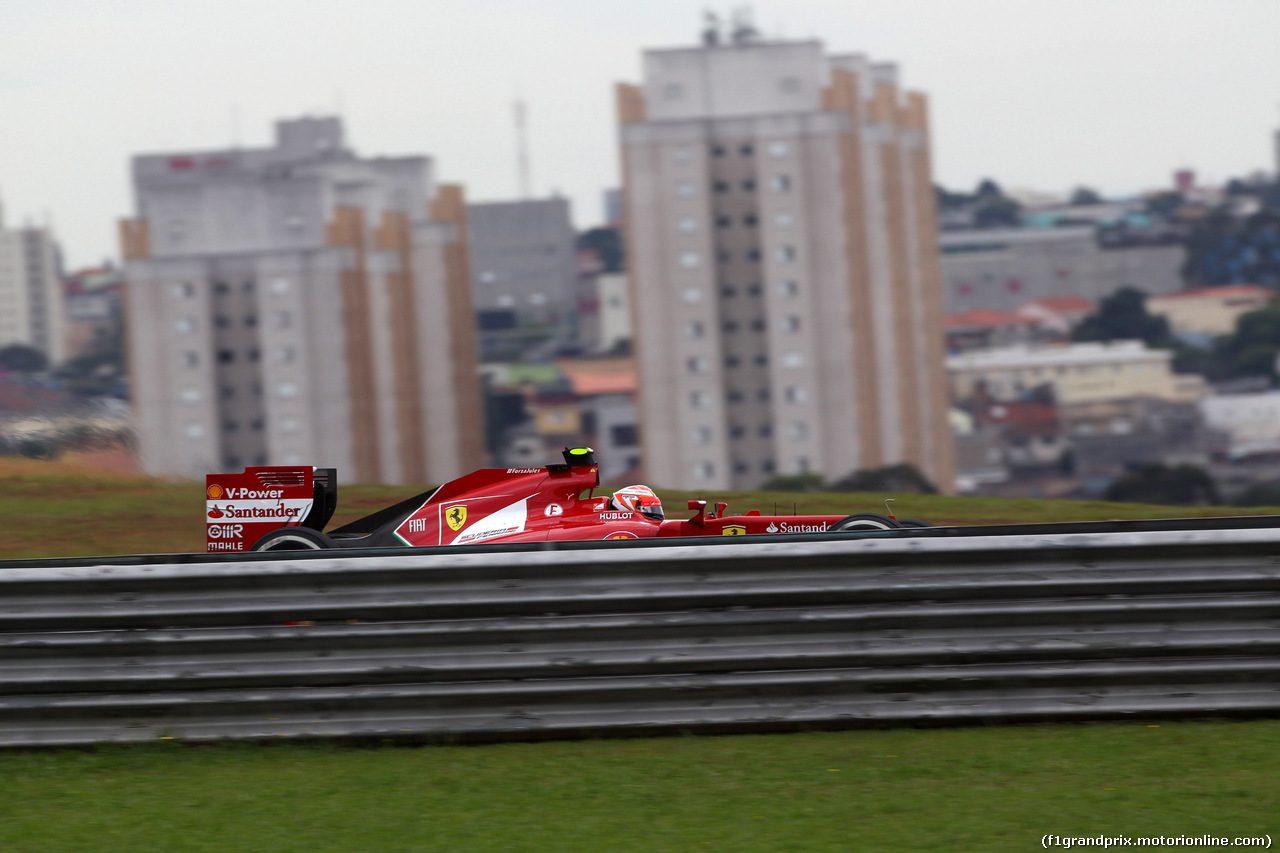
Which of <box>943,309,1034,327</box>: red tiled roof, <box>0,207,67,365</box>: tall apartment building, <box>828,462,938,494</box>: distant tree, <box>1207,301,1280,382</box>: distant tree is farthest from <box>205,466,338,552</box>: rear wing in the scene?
<box>0,207,67,365</box>: tall apartment building

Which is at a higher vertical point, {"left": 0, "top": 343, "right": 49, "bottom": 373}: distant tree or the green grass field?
{"left": 0, "top": 343, "right": 49, "bottom": 373}: distant tree

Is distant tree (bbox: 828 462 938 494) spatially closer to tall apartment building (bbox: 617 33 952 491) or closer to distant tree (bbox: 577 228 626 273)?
tall apartment building (bbox: 617 33 952 491)

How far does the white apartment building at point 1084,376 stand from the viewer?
133125mm

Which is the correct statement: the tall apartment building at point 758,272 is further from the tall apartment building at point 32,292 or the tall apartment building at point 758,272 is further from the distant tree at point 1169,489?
the tall apartment building at point 32,292

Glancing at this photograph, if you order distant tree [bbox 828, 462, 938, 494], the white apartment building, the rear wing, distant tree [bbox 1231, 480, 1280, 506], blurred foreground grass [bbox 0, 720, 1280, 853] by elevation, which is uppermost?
the white apartment building

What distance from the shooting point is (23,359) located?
490 feet

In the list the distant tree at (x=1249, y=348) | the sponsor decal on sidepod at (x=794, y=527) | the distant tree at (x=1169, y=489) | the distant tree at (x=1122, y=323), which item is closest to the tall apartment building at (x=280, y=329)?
the distant tree at (x=1169, y=489)

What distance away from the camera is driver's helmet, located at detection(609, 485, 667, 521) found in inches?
381

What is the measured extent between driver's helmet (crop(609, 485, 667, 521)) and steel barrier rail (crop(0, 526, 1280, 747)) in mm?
3742

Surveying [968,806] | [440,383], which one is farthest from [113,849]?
[440,383]

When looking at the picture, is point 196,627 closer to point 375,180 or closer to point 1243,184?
point 375,180

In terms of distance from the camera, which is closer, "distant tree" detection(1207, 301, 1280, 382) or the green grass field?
the green grass field

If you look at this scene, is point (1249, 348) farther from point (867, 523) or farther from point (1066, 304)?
point (867, 523)

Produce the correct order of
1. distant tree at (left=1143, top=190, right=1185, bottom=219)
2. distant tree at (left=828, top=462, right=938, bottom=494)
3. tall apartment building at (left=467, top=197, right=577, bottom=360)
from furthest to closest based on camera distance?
tall apartment building at (left=467, top=197, right=577, bottom=360) → distant tree at (left=1143, top=190, right=1185, bottom=219) → distant tree at (left=828, top=462, right=938, bottom=494)
